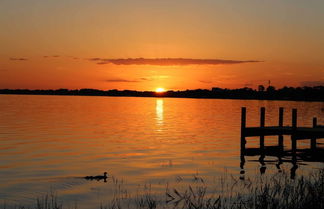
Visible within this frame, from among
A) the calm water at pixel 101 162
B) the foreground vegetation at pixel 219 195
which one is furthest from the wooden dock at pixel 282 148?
the foreground vegetation at pixel 219 195

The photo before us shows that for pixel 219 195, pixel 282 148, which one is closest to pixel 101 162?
pixel 219 195

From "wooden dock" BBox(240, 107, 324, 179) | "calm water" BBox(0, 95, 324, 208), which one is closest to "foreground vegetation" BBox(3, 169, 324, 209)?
"calm water" BBox(0, 95, 324, 208)

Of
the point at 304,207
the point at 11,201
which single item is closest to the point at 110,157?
the point at 11,201

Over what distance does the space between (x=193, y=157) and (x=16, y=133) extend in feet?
69.7

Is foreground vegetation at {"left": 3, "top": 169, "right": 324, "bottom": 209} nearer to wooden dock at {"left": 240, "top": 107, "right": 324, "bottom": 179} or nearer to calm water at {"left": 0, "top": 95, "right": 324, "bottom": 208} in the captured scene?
calm water at {"left": 0, "top": 95, "right": 324, "bottom": 208}

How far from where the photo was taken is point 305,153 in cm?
2850

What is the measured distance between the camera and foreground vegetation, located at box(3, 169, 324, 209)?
11797mm

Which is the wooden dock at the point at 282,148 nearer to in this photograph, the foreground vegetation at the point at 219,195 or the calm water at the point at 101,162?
the calm water at the point at 101,162

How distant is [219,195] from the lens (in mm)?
12508

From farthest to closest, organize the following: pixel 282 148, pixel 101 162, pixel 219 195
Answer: pixel 282 148 → pixel 101 162 → pixel 219 195

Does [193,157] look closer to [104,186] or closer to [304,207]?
[104,186]

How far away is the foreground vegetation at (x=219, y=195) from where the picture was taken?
1180 centimetres

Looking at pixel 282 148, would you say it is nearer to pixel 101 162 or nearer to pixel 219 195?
pixel 101 162

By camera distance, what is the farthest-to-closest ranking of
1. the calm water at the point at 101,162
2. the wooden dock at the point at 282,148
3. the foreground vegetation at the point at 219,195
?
1. the wooden dock at the point at 282,148
2. the calm water at the point at 101,162
3. the foreground vegetation at the point at 219,195
